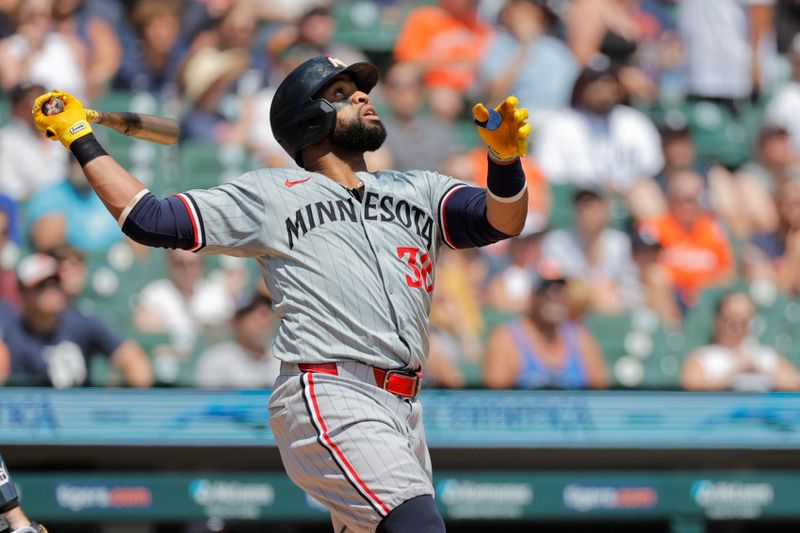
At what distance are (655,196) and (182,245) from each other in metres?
4.88

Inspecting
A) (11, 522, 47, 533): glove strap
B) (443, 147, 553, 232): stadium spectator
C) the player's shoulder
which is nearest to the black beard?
the player's shoulder

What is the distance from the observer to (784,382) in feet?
23.2

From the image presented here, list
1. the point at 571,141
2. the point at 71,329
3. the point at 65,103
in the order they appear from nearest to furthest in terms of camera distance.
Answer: the point at 65,103 < the point at 71,329 < the point at 571,141

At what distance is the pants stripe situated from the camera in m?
2.98

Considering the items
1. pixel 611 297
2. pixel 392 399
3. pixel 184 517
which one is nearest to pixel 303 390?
pixel 392 399

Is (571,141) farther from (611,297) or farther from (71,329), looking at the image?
(71,329)

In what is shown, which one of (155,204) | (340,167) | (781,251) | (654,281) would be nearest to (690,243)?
(654,281)

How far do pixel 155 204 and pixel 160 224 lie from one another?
0.05 meters

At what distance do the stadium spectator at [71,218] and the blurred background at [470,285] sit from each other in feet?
0.04

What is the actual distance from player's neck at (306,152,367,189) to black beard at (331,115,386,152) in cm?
4

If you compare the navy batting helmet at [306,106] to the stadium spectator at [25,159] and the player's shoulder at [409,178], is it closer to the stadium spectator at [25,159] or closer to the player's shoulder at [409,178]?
the player's shoulder at [409,178]

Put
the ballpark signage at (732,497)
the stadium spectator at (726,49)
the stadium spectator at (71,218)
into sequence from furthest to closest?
1. the stadium spectator at (726,49)
2. the ballpark signage at (732,497)
3. the stadium spectator at (71,218)

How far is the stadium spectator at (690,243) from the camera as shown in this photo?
7285 mm

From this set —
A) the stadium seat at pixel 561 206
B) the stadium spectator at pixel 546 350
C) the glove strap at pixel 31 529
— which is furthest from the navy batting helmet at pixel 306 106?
the stadium seat at pixel 561 206
